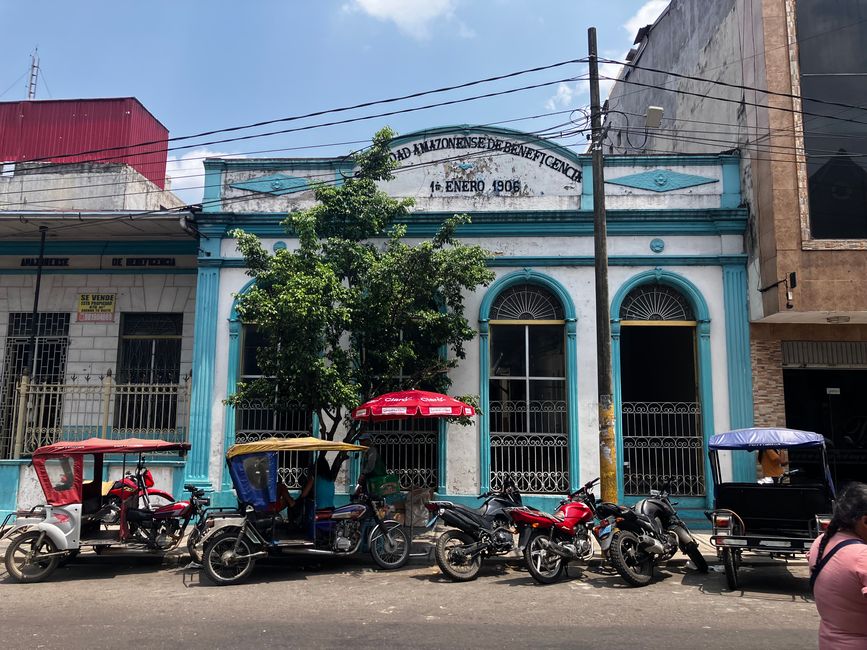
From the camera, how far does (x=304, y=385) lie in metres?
9.65

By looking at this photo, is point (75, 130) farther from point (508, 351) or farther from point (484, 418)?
point (484, 418)

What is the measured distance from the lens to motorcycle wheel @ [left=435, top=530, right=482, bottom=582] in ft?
26.0

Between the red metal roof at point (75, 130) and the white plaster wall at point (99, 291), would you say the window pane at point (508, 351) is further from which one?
the red metal roof at point (75, 130)

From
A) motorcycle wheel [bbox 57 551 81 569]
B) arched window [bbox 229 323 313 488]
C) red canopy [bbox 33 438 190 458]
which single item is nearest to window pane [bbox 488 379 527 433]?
arched window [bbox 229 323 313 488]

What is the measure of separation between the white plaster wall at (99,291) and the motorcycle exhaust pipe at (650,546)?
30.9 feet

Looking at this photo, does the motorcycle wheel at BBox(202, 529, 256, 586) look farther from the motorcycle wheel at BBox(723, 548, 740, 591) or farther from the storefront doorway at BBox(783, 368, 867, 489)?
the storefront doorway at BBox(783, 368, 867, 489)

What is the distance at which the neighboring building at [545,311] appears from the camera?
11797 mm

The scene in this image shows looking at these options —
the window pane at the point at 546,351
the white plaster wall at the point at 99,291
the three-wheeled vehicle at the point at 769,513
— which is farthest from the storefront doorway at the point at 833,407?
the white plaster wall at the point at 99,291

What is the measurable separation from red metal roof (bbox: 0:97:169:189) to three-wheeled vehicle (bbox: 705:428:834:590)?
13650 mm

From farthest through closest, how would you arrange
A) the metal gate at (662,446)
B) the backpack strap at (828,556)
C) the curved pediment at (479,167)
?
the curved pediment at (479,167) → the metal gate at (662,446) → the backpack strap at (828,556)

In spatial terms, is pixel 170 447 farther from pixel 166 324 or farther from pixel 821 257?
pixel 821 257

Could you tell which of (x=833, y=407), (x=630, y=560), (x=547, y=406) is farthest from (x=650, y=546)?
(x=833, y=407)

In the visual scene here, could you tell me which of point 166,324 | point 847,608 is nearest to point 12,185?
point 166,324

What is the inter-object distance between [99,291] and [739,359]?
40.7 feet
